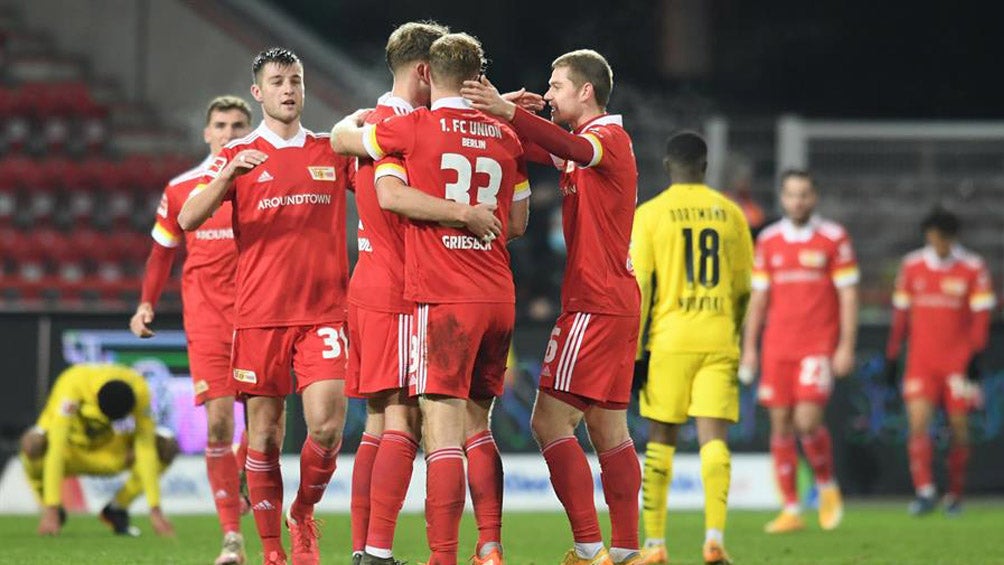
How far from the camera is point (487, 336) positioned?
712 cm

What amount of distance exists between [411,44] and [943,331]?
27.3ft

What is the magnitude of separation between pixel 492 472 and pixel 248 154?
5.52 feet

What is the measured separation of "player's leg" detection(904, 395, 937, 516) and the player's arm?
24.8ft

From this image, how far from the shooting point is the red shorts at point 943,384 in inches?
566

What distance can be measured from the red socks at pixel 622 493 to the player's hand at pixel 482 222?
1.36 meters

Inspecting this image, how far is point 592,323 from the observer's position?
7691 millimetres

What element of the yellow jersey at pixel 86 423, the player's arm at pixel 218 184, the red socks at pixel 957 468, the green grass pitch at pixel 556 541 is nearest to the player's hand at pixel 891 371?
the red socks at pixel 957 468

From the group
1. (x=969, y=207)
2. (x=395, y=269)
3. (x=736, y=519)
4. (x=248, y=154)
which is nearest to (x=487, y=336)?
(x=395, y=269)

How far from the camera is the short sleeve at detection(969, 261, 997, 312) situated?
47.2 feet

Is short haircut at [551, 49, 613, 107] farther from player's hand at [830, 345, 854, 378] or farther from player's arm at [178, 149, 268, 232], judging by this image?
player's hand at [830, 345, 854, 378]

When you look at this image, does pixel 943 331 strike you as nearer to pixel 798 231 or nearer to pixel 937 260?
pixel 937 260

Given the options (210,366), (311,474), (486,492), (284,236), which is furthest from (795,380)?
(486,492)

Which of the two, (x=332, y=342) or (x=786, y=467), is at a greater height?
(x=332, y=342)

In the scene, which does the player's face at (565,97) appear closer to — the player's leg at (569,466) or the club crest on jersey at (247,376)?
the player's leg at (569,466)
